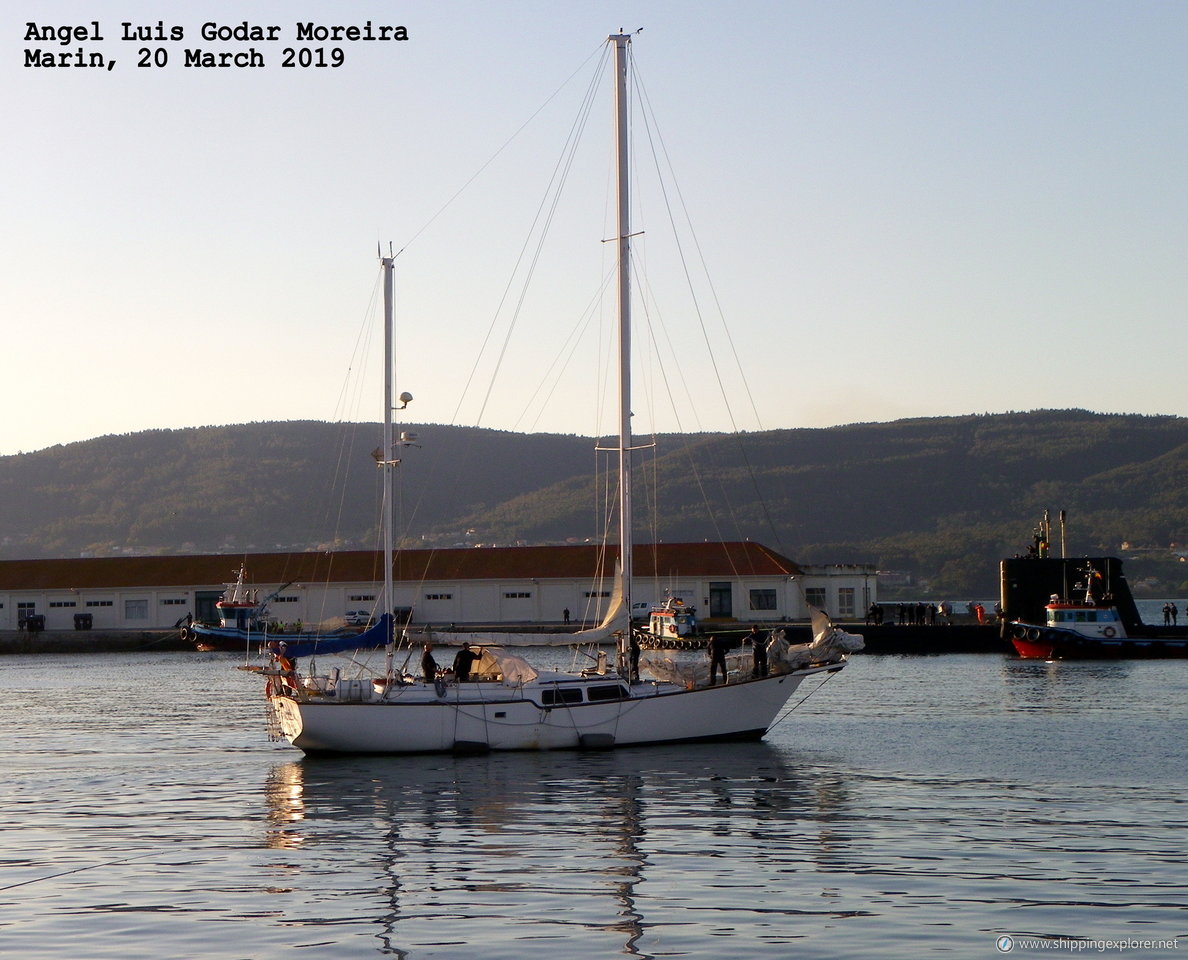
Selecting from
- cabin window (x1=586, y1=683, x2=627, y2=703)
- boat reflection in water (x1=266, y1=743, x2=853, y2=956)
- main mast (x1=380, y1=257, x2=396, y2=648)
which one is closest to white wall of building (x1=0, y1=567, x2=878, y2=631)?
main mast (x1=380, y1=257, x2=396, y2=648)

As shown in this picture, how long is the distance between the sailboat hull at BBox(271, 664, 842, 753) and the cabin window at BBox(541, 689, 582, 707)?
0.09 meters

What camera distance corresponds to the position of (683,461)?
653 ft

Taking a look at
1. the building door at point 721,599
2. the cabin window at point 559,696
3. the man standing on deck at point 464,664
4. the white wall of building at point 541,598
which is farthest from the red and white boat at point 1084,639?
the man standing on deck at point 464,664

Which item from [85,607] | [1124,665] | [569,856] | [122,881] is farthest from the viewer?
[85,607]

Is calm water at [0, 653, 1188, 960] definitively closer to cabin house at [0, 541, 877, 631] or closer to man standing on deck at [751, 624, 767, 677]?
man standing on deck at [751, 624, 767, 677]

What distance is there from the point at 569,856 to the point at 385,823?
3921mm

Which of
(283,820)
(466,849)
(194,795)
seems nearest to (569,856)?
(466,849)

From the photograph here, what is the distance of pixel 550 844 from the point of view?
19016 millimetres

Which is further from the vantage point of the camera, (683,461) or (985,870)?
(683,461)

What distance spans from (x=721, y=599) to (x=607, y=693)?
1981 inches

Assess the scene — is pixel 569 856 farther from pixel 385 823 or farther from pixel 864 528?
pixel 864 528

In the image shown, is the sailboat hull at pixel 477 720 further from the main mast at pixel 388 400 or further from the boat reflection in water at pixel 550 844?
the main mast at pixel 388 400

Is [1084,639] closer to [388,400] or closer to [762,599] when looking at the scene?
[762,599]

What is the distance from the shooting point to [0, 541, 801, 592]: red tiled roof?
262 feet
